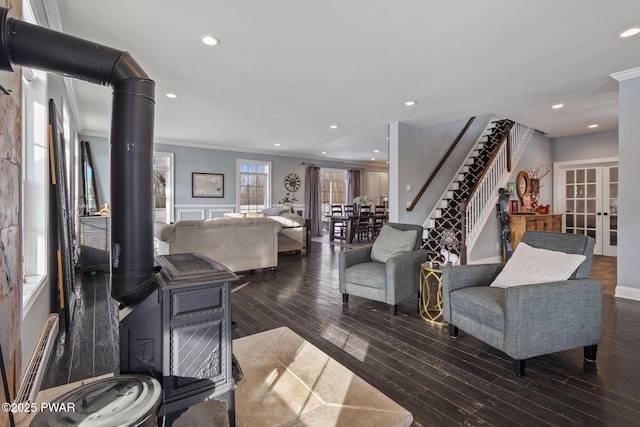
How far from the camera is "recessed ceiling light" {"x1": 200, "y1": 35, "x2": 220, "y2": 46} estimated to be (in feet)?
8.71

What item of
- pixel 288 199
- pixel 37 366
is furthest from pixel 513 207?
pixel 37 366

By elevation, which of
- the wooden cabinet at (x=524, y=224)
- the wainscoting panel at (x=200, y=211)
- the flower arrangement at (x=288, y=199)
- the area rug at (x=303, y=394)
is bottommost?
the area rug at (x=303, y=394)

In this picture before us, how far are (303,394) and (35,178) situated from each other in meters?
2.63

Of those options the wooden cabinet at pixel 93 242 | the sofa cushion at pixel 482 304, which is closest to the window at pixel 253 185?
the wooden cabinet at pixel 93 242

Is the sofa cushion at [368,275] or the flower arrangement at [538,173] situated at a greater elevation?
the flower arrangement at [538,173]

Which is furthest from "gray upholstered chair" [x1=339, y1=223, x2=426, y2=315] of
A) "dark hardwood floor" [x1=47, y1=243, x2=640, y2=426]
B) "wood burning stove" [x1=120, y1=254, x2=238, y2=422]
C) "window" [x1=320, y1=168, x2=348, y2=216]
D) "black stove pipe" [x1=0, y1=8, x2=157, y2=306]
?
"window" [x1=320, y1=168, x2=348, y2=216]

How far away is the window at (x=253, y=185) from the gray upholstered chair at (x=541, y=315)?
23.4 feet

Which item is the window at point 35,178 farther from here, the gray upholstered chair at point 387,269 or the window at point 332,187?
the window at point 332,187

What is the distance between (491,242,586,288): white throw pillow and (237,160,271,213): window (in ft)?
23.2

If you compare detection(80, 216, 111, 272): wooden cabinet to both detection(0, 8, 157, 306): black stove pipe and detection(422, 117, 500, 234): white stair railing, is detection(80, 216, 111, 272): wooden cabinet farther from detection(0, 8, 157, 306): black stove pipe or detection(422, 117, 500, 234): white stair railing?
detection(422, 117, 500, 234): white stair railing

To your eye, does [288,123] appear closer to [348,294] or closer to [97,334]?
[348,294]

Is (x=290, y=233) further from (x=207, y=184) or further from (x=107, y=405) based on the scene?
(x=107, y=405)

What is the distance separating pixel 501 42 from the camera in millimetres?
2689

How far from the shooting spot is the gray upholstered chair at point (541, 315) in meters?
1.95
